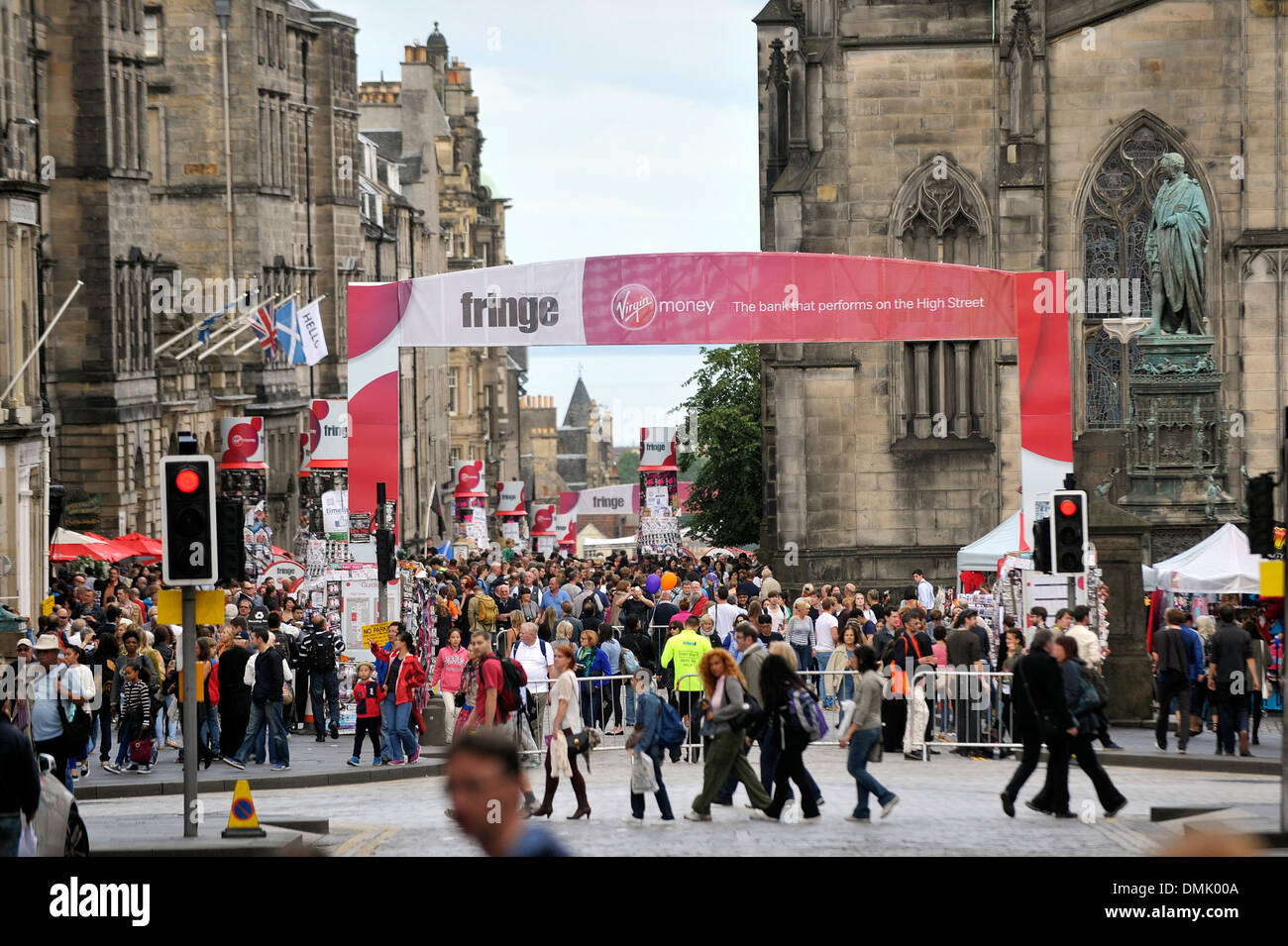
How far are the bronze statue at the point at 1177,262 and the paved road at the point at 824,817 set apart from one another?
8.31 meters

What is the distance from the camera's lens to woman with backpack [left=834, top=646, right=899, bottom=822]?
51.4 feet

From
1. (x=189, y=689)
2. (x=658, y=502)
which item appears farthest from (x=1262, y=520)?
(x=658, y=502)

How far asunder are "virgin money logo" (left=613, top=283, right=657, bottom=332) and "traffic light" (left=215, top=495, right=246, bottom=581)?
10715mm

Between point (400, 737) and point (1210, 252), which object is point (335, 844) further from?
point (1210, 252)

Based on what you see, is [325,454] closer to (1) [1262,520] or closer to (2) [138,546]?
(2) [138,546]

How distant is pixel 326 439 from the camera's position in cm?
5181

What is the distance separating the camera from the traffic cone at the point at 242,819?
551 inches

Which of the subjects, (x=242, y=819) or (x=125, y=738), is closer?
(x=242, y=819)

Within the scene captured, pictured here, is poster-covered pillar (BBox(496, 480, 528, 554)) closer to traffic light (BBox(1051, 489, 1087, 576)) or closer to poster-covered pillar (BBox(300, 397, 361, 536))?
poster-covered pillar (BBox(300, 397, 361, 536))

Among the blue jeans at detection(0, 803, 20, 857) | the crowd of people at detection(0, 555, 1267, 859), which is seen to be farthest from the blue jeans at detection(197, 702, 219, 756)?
the blue jeans at detection(0, 803, 20, 857)

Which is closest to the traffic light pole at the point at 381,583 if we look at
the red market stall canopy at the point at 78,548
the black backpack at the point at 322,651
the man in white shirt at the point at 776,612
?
the black backpack at the point at 322,651

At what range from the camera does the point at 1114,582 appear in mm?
22062

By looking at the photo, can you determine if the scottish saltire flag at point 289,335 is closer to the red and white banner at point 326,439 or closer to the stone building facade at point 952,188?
the red and white banner at point 326,439

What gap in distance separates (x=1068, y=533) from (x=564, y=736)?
571 centimetres
